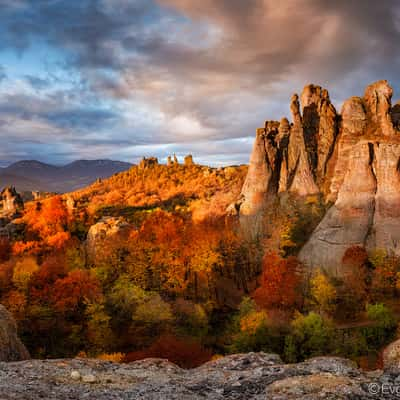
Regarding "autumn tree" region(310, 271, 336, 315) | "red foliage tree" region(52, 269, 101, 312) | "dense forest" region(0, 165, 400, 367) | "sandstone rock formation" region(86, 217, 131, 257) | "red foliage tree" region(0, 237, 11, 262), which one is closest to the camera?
"dense forest" region(0, 165, 400, 367)

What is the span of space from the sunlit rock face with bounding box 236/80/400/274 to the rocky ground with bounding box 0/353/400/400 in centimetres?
3116

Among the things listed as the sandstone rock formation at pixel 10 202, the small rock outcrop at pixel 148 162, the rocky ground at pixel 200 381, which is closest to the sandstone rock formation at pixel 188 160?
the small rock outcrop at pixel 148 162

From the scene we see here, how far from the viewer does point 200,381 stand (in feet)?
42.3

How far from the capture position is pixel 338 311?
3769 cm

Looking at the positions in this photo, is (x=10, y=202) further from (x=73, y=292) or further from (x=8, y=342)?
(x=8, y=342)

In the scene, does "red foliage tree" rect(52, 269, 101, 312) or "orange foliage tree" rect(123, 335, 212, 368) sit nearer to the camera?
"orange foliage tree" rect(123, 335, 212, 368)

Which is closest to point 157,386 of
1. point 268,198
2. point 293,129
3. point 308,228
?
point 308,228

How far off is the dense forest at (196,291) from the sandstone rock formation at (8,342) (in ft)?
29.1

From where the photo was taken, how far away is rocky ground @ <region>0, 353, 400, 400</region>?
10367 millimetres

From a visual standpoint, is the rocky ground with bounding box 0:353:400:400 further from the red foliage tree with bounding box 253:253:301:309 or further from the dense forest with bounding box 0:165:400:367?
the red foliage tree with bounding box 253:253:301:309

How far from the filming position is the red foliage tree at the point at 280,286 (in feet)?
124

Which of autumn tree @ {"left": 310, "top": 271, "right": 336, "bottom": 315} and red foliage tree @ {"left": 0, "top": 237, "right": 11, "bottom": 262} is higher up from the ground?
red foliage tree @ {"left": 0, "top": 237, "right": 11, "bottom": 262}

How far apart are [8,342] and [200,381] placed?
434 inches

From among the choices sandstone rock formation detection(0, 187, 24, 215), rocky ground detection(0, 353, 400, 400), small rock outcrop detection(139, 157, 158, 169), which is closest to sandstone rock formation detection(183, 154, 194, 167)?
small rock outcrop detection(139, 157, 158, 169)
